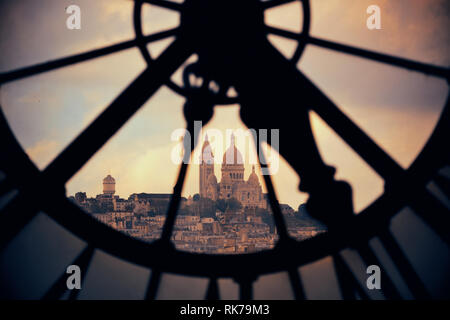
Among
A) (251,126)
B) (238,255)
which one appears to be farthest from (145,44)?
(238,255)

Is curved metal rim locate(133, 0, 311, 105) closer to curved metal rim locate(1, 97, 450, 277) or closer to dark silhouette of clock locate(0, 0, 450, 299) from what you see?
dark silhouette of clock locate(0, 0, 450, 299)

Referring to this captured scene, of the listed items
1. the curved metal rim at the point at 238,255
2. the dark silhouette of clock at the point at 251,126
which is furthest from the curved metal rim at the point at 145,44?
the curved metal rim at the point at 238,255

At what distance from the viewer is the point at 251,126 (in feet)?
14.8

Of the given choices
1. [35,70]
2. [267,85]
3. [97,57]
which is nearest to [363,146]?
[267,85]

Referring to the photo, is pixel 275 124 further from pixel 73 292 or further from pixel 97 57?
pixel 73 292

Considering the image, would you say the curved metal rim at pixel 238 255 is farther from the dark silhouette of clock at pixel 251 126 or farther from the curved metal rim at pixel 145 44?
the curved metal rim at pixel 145 44

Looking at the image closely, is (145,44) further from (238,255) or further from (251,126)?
(238,255)

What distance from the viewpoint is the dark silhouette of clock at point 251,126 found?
13.6ft

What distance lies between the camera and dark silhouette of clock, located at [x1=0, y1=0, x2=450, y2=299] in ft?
13.6

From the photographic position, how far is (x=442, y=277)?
16.0 ft

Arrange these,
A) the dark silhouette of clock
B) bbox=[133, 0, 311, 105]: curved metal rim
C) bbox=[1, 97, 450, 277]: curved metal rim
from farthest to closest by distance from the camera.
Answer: bbox=[1, 97, 450, 277]: curved metal rim < bbox=[133, 0, 311, 105]: curved metal rim < the dark silhouette of clock

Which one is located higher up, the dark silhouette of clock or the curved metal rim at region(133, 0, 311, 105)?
the curved metal rim at region(133, 0, 311, 105)

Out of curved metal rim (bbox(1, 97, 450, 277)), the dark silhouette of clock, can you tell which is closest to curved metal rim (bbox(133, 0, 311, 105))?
the dark silhouette of clock

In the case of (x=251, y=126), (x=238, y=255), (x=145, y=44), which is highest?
(x=145, y=44)
